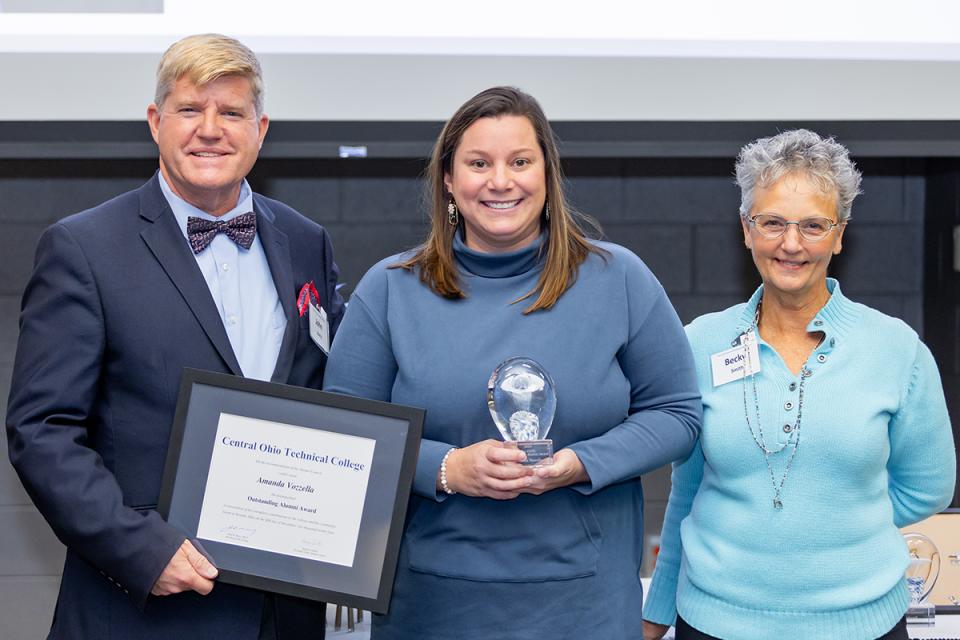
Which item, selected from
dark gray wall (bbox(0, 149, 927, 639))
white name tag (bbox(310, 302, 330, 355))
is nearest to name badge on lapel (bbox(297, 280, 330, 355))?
white name tag (bbox(310, 302, 330, 355))

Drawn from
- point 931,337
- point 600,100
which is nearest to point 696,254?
point 931,337

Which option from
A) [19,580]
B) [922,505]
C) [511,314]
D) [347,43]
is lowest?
[19,580]

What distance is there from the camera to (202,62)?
5.46 ft

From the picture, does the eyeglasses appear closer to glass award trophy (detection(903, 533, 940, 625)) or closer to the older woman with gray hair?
the older woman with gray hair

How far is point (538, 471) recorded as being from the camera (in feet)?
5.07

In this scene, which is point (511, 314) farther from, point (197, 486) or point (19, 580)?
point (19, 580)

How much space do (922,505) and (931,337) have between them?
2849mm

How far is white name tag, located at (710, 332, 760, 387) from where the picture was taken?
5.99 feet

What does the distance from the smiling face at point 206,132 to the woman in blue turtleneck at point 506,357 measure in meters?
0.30

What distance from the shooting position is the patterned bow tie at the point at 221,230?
5.67ft

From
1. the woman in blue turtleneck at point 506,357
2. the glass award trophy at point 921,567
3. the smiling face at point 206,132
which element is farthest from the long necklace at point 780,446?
the smiling face at point 206,132

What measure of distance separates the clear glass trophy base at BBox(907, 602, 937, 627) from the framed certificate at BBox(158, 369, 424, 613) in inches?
52.0

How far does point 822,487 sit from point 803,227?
430mm
